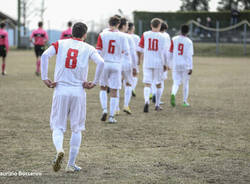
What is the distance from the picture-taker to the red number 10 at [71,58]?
19.0ft

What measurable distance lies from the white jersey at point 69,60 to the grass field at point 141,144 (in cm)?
117

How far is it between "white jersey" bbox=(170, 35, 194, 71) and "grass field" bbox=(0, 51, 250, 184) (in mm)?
1083

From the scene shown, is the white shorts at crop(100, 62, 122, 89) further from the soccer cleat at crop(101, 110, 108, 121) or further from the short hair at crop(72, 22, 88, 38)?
the short hair at crop(72, 22, 88, 38)

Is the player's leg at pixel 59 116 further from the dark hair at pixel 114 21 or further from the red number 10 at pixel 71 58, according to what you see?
the dark hair at pixel 114 21

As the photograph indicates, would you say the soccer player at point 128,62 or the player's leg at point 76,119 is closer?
the player's leg at point 76,119

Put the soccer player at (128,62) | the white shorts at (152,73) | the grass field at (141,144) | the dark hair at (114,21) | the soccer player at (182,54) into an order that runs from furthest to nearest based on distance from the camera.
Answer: the soccer player at (182,54) < the white shorts at (152,73) < the soccer player at (128,62) < the dark hair at (114,21) < the grass field at (141,144)

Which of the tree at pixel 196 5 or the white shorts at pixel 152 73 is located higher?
the tree at pixel 196 5

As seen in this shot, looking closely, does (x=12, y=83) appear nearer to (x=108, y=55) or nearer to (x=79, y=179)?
(x=108, y=55)

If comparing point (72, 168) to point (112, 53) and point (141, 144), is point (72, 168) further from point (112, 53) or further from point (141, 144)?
point (112, 53)

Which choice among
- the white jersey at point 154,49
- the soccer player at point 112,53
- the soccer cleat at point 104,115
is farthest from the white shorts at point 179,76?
the soccer cleat at point 104,115

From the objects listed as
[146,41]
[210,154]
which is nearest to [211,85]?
[146,41]

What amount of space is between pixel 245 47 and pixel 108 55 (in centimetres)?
3353

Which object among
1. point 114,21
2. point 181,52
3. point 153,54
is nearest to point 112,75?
point 114,21

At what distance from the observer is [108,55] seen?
9.72 m
